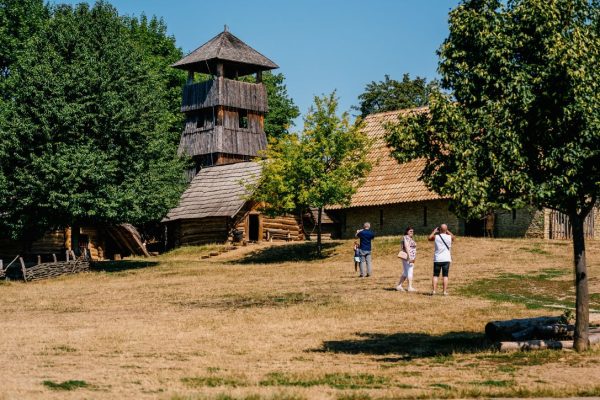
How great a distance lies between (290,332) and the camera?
77.4 feet

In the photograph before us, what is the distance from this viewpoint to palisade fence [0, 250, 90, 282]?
4081 centimetres

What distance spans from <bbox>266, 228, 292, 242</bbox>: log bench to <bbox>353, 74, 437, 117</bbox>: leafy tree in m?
23.0

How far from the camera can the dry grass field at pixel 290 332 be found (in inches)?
634

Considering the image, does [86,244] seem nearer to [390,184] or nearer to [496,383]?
[390,184]

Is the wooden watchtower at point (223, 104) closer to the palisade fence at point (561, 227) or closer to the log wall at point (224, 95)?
the log wall at point (224, 95)

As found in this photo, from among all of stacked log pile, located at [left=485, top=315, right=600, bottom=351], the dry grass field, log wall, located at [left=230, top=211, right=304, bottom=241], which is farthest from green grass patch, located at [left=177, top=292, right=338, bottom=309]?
log wall, located at [left=230, top=211, right=304, bottom=241]

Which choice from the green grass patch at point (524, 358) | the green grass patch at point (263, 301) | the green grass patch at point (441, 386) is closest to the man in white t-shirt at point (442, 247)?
the green grass patch at point (263, 301)

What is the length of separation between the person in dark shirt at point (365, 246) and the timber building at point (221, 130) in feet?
73.5

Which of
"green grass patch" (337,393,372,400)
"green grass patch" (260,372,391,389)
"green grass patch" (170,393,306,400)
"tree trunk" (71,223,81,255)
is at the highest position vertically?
"tree trunk" (71,223,81,255)

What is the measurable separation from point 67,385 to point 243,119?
54.6m

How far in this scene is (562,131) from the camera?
1817 centimetres

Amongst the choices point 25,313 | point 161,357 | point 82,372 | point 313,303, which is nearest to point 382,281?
point 313,303

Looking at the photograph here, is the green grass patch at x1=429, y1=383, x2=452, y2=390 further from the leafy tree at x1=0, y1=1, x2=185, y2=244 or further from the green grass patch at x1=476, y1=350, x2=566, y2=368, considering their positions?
the leafy tree at x1=0, y1=1, x2=185, y2=244

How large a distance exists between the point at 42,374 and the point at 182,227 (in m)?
40.7
